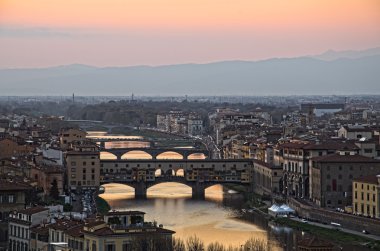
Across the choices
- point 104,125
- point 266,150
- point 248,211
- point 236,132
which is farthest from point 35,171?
point 104,125

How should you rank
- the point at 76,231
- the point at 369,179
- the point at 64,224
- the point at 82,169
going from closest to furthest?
the point at 76,231, the point at 64,224, the point at 369,179, the point at 82,169

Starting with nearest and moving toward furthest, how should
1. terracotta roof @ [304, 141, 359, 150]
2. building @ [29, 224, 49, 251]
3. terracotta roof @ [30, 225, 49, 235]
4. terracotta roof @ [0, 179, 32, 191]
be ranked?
building @ [29, 224, 49, 251], terracotta roof @ [30, 225, 49, 235], terracotta roof @ [0, 179, 32, 191], terracotta roof @ [304, 141, 359, 150]

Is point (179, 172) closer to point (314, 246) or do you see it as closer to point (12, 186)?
point (12, 186)

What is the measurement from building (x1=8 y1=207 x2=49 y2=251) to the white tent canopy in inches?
357

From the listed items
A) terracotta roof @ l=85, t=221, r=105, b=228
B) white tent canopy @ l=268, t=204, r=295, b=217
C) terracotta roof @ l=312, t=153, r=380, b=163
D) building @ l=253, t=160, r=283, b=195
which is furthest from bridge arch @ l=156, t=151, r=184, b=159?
terracotta roof @ l=85, t=221, r=105, b=228

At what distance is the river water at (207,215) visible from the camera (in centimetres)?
2003

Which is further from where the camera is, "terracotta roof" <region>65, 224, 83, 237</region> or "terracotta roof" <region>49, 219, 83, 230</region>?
"terracotta roof" <region>49, 219, 83, 230</region>

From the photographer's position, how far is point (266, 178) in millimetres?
29219

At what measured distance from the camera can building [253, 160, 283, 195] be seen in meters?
28.6

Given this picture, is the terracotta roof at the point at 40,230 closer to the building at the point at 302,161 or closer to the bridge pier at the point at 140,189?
the building at the point at 302,161

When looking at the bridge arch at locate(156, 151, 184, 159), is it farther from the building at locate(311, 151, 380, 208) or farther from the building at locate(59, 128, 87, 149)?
the building at locate(311, 151, 380, 208)

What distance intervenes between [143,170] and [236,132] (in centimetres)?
1445

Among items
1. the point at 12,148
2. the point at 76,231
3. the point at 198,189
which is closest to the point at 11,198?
the point at 76,231

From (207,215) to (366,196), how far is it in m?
3.25
